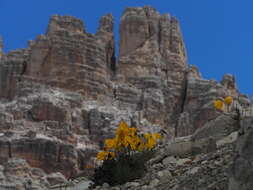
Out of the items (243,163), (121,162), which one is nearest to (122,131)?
(121,162)

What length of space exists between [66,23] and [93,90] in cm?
1108

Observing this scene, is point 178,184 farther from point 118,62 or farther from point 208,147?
point 118,62

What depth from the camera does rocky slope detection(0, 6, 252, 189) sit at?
203 ft

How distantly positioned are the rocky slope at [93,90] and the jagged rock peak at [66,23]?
0.44 ft

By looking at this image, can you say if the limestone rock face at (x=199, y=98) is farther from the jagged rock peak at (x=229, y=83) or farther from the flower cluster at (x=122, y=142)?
the flower cluster at (x=122, y=142)

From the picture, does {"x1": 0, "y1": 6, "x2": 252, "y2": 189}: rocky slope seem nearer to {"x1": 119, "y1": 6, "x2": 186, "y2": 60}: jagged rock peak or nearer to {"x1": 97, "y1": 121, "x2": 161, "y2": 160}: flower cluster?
{"x1": 119, "y1": 6, "x2": 186, "y2": 60}: jagged rock peak

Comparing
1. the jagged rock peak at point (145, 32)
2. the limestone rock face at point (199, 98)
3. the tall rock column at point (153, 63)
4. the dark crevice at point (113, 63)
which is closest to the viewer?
the limestone rock face at point (199, 98)

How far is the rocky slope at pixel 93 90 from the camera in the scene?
203 ft

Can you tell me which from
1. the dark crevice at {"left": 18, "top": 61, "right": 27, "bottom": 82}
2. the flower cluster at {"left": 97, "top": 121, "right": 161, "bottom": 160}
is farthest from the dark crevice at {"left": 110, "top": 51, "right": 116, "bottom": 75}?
the flower cluster at {"left": 97, "top": 121, "right": 161, "bottom": 160}

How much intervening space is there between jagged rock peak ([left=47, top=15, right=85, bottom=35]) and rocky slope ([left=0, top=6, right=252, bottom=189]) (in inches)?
5.3

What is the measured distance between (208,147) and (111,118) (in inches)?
2240

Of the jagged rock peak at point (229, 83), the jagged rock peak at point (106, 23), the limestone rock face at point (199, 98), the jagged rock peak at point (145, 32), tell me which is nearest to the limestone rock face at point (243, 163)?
the limestone rock face at point (199, 98)

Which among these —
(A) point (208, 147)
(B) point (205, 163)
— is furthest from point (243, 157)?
(A) point (208, 147)

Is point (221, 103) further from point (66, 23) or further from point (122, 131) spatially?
point (66, 23)
